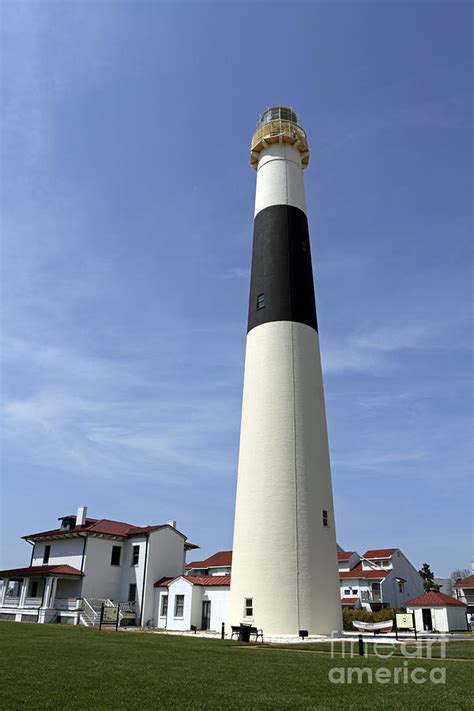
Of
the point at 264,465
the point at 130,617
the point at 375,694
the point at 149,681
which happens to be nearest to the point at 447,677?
the point at 375,694

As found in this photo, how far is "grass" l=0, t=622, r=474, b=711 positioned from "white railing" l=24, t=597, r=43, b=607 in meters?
23.4

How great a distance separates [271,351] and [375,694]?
16.6 meters

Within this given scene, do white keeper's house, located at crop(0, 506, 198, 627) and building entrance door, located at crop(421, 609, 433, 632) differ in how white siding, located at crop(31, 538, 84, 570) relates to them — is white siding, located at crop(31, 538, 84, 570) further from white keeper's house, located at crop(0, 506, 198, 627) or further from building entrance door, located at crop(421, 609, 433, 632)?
building entrance door, located at crop(421, 609, 433, 632)

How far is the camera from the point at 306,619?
21.2 m

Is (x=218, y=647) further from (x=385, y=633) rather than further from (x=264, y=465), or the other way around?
(x=385, y=633)

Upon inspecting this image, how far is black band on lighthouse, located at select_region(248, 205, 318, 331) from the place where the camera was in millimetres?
25656

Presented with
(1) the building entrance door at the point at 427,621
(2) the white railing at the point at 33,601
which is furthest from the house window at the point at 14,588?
(1) the building entrance door at the point at 427,621

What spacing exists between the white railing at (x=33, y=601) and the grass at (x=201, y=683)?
919 inches

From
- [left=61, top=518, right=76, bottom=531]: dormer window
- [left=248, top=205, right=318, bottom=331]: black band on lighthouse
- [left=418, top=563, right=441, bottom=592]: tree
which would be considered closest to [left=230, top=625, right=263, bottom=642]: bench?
[left=248, top=205, right=318, bottom=331]: black band on lighthouse

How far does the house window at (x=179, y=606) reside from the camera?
3184cm

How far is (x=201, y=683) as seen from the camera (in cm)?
1012

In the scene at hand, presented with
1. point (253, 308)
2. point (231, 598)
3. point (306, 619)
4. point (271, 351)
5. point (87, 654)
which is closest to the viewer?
point (87, 654)

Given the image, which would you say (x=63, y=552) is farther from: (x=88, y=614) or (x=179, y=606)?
(x=179, y=606)

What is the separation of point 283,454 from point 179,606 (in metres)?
15.1
